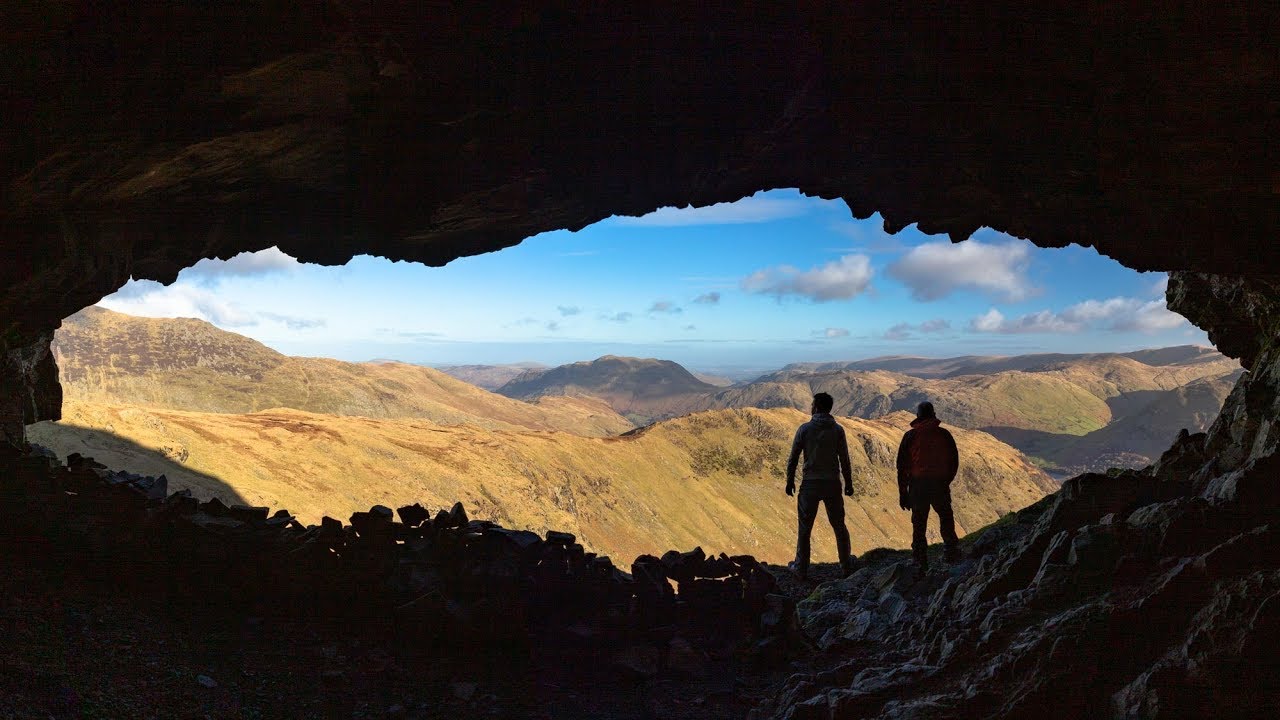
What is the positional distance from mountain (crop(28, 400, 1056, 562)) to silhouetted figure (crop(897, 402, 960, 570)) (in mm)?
30545

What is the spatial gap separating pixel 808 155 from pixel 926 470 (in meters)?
6.17

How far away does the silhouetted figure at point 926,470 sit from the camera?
38.7 feet

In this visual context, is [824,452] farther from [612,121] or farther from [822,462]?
[612,121]

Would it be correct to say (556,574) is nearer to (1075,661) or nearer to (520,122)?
(1075,661)

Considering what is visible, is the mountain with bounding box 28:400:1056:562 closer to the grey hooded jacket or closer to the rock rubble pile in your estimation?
the rock rubble pile

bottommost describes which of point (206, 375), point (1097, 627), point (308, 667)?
point (308, 667)

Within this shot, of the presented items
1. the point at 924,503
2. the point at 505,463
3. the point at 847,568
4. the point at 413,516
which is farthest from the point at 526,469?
the point at 924,503

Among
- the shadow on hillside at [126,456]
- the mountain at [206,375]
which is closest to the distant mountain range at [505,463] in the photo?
the shadow on hillside at [126,456]

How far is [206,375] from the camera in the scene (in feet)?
497

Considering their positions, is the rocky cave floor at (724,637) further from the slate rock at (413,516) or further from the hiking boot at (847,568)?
the hiking boot at (847,568)

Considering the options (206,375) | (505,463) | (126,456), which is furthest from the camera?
A: (206,375)

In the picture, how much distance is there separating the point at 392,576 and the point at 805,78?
9888mm

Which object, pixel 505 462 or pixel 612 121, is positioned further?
pixel 505 462

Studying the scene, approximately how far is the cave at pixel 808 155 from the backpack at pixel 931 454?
2218mm
